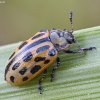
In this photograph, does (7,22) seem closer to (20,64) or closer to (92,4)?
(92,4)

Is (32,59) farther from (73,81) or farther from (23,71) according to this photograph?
(73,81)

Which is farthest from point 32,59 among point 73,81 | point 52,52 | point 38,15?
point 38,15

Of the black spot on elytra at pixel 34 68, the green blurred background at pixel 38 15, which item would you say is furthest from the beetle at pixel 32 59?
the green blurred background at pixel 38 15

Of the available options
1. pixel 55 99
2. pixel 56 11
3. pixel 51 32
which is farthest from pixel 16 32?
pixel 55 99

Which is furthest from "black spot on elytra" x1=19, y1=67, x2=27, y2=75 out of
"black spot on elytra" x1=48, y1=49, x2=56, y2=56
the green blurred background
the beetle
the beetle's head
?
the green blurred background

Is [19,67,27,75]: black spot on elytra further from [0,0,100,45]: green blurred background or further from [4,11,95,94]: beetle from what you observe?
[0,0,100,45]: green blurred background

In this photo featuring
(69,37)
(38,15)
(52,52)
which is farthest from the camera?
(38,15)
